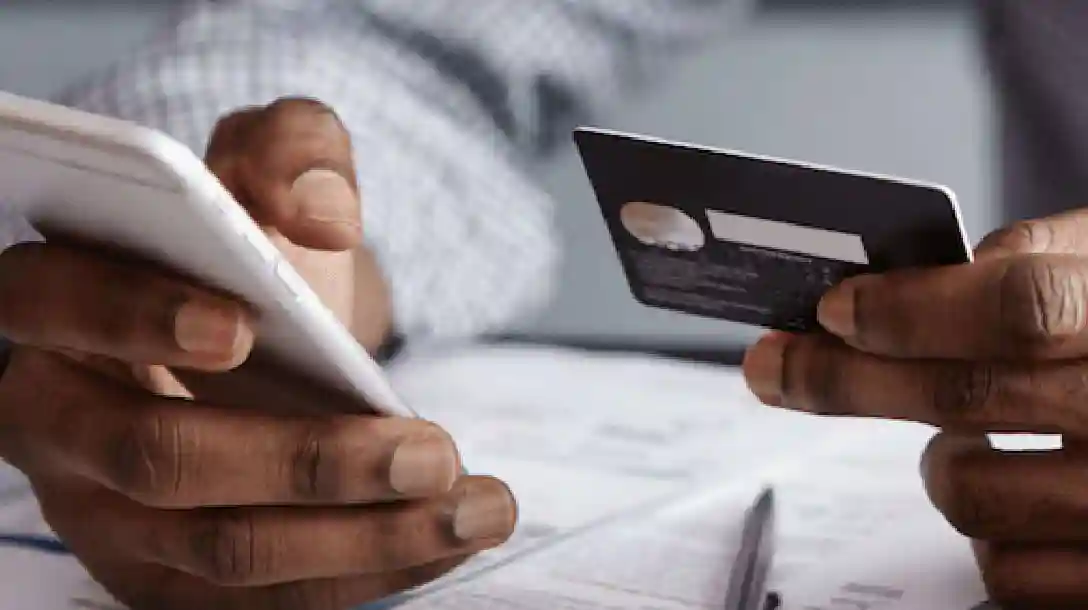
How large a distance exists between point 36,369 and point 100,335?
0.08m

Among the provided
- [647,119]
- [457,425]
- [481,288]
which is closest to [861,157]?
[647,119]

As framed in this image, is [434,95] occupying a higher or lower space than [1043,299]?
higher

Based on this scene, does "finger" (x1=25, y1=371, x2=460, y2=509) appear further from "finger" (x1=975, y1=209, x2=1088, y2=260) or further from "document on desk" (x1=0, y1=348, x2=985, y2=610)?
"finger" (x1=975, y1=209, x2=1088, y2=260)

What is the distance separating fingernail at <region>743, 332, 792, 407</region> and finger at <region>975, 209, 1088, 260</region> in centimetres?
6

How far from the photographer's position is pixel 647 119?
1233 millimetres

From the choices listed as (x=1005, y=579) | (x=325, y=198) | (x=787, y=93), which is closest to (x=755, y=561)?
(x=1005, y=579)

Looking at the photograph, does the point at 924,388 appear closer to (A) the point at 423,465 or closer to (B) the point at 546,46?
(A) the point at 423,465

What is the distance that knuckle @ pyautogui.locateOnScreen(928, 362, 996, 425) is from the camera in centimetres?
34

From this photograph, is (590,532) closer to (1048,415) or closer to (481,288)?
(1048,415)

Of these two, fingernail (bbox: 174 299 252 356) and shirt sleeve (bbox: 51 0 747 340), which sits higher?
shirt sleeve (bbox: 51 0 747 340)

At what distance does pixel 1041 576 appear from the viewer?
1.22 feet

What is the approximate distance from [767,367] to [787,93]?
89cm

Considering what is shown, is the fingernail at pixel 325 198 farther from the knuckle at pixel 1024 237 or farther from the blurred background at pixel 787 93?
the blurred background at pixel 787 93

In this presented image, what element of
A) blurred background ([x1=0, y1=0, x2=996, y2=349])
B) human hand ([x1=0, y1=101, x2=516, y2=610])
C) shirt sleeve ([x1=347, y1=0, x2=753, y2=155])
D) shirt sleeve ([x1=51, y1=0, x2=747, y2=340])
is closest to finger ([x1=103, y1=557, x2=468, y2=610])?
human hand ([x1=0, y1=101, x2=516, y2=610])
